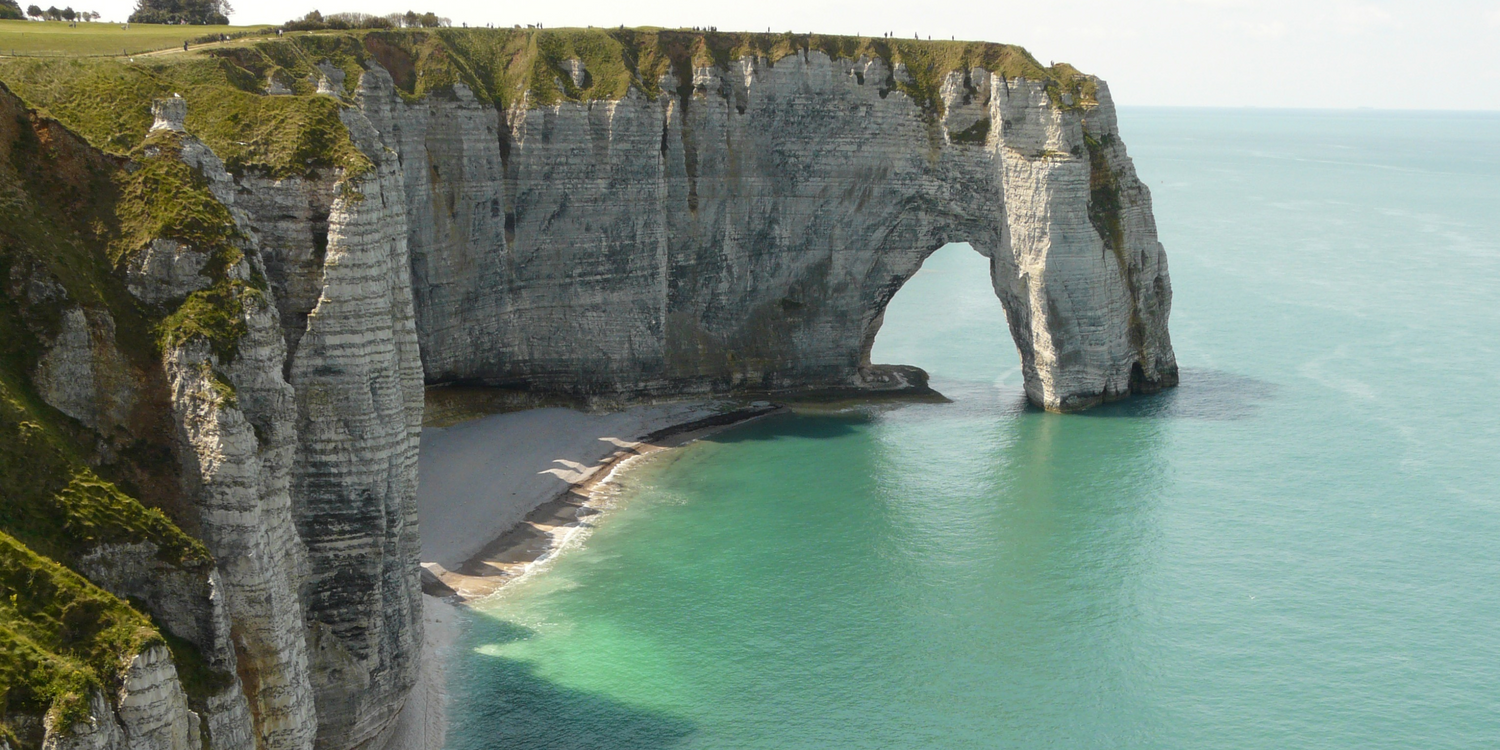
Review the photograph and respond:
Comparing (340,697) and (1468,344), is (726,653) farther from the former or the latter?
(1468,344)

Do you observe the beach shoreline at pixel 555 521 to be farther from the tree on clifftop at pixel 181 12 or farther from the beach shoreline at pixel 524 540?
the tree on clifftop at pixel 181 12

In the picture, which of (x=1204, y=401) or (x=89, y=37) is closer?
(x=89, y=37)

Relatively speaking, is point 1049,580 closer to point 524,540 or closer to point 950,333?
point 524,540

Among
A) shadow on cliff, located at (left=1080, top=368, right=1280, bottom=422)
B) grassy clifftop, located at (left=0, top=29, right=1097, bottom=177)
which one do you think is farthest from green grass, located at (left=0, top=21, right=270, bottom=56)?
shadow on cliff, located at (left=1080, top=368, right=1280, bottom=422)


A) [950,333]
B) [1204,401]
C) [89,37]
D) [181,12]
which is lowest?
[1204,401]

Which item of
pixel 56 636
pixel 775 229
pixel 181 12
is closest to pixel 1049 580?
pixel 775 229
